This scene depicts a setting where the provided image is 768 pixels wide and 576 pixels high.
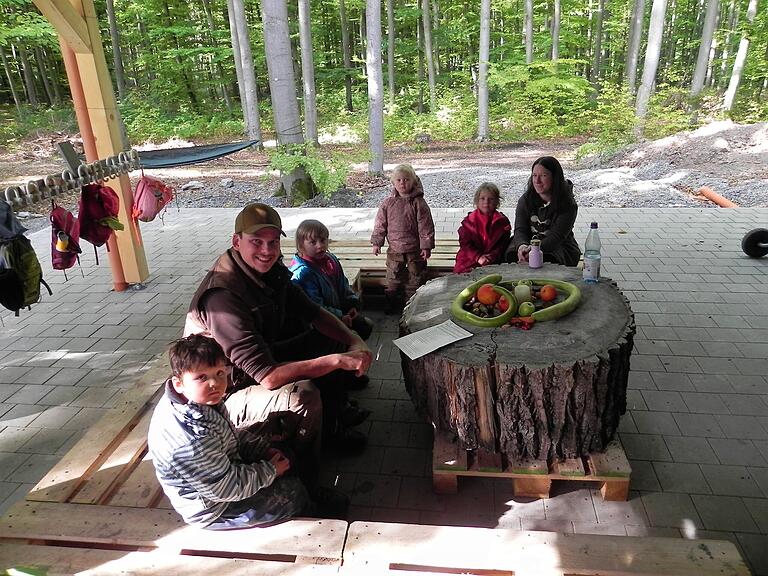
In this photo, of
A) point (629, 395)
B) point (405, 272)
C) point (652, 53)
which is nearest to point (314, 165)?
point (405, 272)

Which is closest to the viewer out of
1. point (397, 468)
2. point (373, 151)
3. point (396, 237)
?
point (397, 468)

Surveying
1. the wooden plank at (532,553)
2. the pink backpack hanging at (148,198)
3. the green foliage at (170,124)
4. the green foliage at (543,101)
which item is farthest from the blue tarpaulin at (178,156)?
the green foliage at (170,124)

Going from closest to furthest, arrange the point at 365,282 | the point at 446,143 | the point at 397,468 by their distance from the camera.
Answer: the point at 397,468 < the point at 365,282 < the point at 446,143

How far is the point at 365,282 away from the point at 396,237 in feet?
2.35

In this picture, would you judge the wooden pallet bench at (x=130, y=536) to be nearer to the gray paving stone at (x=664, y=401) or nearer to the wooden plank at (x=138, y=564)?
the wooden plank at (x=138, y=564)

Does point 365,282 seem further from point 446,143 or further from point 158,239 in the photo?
point 446,143

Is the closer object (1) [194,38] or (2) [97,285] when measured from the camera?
(2) [97,285]

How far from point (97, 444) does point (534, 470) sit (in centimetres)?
225

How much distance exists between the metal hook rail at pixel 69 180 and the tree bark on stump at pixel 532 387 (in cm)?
258

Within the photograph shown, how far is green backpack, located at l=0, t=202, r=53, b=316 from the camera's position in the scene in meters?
2.89

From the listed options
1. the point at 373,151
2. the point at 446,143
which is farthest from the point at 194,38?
the point at 373,151

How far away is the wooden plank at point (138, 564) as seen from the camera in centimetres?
186

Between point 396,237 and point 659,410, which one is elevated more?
point 396,237

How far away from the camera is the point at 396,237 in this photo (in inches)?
184
